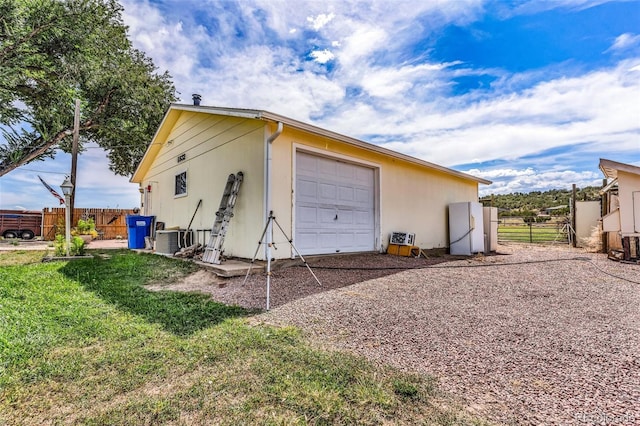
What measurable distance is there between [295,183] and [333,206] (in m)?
1.20

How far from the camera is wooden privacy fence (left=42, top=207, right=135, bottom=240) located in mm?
15969

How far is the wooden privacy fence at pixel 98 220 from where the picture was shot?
1597cm

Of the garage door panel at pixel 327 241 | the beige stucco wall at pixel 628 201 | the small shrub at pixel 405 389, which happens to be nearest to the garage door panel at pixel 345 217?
the garage door panel at pixel 327 241

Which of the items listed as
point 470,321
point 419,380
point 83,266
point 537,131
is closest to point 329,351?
point 419,380

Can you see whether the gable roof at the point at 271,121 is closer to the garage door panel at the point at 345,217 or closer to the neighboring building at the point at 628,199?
the garage door panel at the point at 345,217

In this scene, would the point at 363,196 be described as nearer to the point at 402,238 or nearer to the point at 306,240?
the point at 402,238

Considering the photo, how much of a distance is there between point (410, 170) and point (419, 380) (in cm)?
778

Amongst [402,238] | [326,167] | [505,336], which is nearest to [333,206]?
[326,167]

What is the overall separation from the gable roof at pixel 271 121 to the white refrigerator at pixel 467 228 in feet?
4.46

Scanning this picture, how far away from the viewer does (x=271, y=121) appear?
5570 millimetres

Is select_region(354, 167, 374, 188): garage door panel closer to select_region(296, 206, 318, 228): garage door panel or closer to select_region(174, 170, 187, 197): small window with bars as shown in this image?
select_region(296, 206, 318, 228): garage door panel

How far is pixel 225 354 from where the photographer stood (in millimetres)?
2209

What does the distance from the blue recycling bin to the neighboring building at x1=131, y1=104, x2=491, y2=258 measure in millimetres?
705

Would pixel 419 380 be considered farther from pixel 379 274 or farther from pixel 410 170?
pixel 410 170
